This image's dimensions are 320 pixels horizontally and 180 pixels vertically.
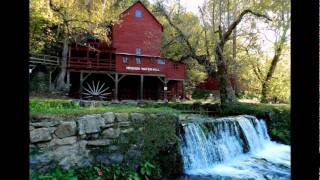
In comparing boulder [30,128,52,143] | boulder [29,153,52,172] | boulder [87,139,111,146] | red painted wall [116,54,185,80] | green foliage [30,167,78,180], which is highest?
red painted wall [116,54,185,80]

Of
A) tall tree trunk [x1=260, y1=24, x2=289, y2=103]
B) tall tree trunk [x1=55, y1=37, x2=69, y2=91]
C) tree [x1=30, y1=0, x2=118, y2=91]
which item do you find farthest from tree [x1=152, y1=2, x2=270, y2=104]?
tall tree trunk [x1=55, y1=37, x2=69, y2=91]

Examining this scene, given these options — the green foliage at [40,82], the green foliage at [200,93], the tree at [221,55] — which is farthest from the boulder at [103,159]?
the green foliage at [200,93]

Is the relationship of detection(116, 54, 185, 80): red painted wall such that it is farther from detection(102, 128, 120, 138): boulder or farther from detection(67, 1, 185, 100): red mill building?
detection(102, 128, 120, 138): boulder

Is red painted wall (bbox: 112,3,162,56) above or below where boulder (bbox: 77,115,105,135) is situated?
above

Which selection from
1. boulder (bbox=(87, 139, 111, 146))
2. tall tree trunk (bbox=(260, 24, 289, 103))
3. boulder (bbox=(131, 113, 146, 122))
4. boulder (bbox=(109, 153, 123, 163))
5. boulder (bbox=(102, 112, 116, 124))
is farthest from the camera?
tall tree trunk (bbox=(260, 24, 289, 103))

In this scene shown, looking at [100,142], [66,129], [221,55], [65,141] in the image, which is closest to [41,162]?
[65,141]

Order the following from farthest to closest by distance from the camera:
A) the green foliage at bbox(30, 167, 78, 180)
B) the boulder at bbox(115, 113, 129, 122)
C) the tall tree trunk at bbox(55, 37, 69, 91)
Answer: the tall tree trunk at bbox(55, 37, 69, 91) → the boulder at bbox(115, 113, 129, 122) → the green foliage at bbox(30, 167, 78, 180)

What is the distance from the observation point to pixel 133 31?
23.1 meters

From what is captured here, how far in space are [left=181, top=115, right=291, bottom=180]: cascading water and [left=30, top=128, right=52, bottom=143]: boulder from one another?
360 cm

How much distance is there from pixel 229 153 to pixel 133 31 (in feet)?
52.9

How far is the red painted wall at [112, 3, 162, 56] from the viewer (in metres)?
22.6

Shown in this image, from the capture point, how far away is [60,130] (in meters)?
4.86

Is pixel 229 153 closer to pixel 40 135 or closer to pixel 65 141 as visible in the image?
pixel 65 141
